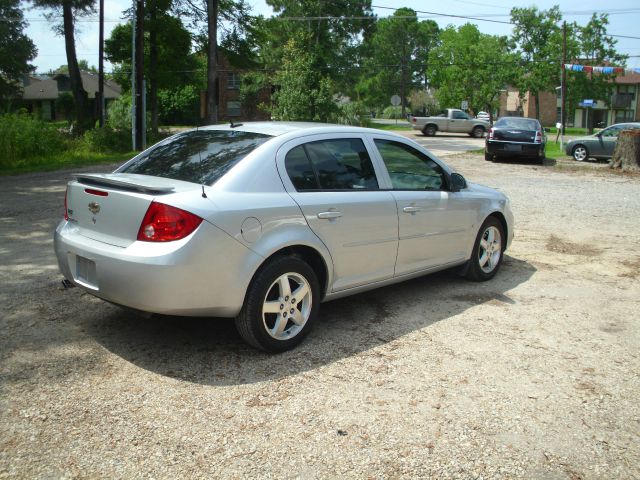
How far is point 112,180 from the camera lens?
170 inches

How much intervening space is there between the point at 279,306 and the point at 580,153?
71.7 ft

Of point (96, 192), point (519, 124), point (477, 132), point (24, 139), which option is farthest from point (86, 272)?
point (477, 132)

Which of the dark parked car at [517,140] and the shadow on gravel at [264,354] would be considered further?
the dark parked car at [517,140]

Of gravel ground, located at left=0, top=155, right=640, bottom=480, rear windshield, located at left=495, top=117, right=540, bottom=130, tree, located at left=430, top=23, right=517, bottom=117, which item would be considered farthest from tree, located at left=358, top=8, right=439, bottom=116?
gravel ground, located at left=0, top=155, right=640, bottom=480

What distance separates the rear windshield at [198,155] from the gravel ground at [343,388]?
1.20 m

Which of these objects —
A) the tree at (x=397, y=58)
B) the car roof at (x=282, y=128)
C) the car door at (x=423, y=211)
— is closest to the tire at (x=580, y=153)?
the car door at (x=423, y=211)

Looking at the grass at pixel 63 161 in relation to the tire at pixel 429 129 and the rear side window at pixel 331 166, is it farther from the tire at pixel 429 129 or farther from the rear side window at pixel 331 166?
the tire at pixel 429 129

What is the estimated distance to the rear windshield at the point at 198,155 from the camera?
4.44 meters

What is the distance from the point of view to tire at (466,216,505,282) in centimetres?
638

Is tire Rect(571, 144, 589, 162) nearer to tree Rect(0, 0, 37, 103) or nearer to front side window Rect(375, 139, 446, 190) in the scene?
front side window Rect(375, 139, 446, 190)

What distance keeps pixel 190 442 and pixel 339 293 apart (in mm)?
1909

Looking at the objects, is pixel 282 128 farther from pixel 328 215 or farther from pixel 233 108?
pixel 233 108

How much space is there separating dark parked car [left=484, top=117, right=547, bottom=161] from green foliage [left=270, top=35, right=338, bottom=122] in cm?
1288

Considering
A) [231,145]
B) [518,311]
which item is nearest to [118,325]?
[231,145]
